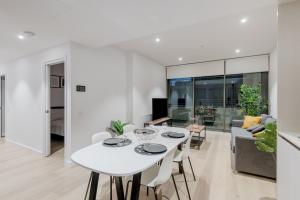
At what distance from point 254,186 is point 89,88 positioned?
3.53 m

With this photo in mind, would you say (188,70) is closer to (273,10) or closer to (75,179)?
(273,10)

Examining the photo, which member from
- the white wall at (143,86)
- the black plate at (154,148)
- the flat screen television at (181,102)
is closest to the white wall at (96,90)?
the white wall at (143,86)

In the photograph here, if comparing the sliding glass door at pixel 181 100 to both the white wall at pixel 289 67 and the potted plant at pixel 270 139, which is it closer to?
the potted plant at pixel 270 139

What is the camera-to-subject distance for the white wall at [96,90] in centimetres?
331

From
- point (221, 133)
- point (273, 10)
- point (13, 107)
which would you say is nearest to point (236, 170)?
point (273, 10)

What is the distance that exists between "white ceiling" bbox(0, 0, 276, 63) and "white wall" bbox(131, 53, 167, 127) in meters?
1.79

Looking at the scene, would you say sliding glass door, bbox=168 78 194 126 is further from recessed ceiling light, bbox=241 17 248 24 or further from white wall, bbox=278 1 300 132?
white wall, bbox=278 1 300 132

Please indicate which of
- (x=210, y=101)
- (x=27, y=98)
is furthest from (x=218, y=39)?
Answer: (x=27, y=98)

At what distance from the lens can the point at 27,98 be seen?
430cm

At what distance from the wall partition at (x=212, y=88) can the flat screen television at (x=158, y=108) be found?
121cm

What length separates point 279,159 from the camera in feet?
6.10

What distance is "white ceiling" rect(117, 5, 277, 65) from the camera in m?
2.89

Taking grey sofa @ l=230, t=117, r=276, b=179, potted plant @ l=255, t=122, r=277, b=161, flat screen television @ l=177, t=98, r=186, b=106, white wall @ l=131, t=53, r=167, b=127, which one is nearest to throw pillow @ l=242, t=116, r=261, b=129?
grey sofa @ l=230, t=117, r=276, b=179

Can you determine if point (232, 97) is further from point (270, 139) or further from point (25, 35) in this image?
point (25, 35)
